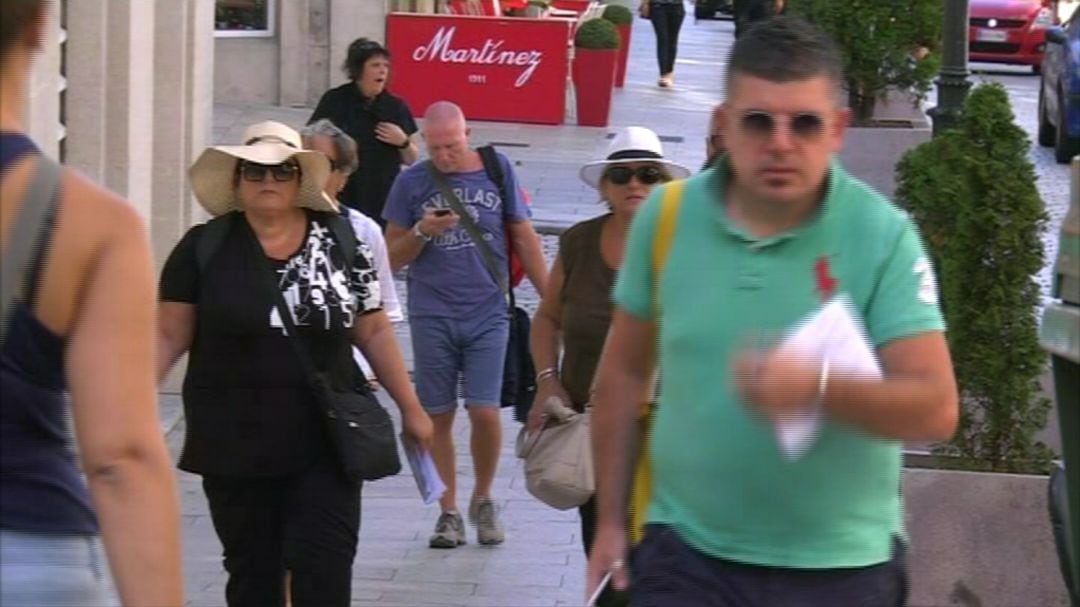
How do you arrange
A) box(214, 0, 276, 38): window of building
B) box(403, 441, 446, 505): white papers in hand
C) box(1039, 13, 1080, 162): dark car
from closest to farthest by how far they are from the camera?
box(403, 441, 446, 505): white papers in hand, box(1039, 13, 1080, 162): dark car, box(214, 0, 276, 38): window of building

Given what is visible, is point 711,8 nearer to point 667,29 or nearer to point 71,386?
point 667,29

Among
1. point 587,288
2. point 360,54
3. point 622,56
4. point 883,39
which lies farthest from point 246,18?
point 587,288

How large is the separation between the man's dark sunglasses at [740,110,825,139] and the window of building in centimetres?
1914

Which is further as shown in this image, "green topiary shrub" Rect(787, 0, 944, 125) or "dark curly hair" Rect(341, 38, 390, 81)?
"green topiary shrub" Rect(787, 0, 944, 125)

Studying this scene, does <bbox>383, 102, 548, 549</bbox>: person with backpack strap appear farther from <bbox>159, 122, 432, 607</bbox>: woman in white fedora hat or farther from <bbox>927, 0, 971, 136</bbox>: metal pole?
<bbox>927, 0, 971, 136</bbox>: metal pole

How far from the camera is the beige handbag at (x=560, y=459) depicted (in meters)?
6.36

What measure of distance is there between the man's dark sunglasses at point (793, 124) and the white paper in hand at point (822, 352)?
1.44 ft

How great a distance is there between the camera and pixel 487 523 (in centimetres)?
848

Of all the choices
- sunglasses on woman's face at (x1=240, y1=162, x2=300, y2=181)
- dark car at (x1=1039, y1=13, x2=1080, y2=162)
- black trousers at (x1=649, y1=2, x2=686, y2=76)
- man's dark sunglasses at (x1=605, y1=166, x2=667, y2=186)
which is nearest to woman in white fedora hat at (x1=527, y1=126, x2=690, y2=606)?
man's dark sunglasses at (x1=605, y1=166, x2=667, y2=186)

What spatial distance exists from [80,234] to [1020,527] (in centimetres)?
424

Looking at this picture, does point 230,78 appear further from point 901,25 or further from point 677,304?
point 677,304

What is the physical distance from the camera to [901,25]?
56.9ft

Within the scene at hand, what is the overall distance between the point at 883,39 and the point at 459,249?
30.9 feet

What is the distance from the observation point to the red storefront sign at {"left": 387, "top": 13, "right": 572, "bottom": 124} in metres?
22.5
